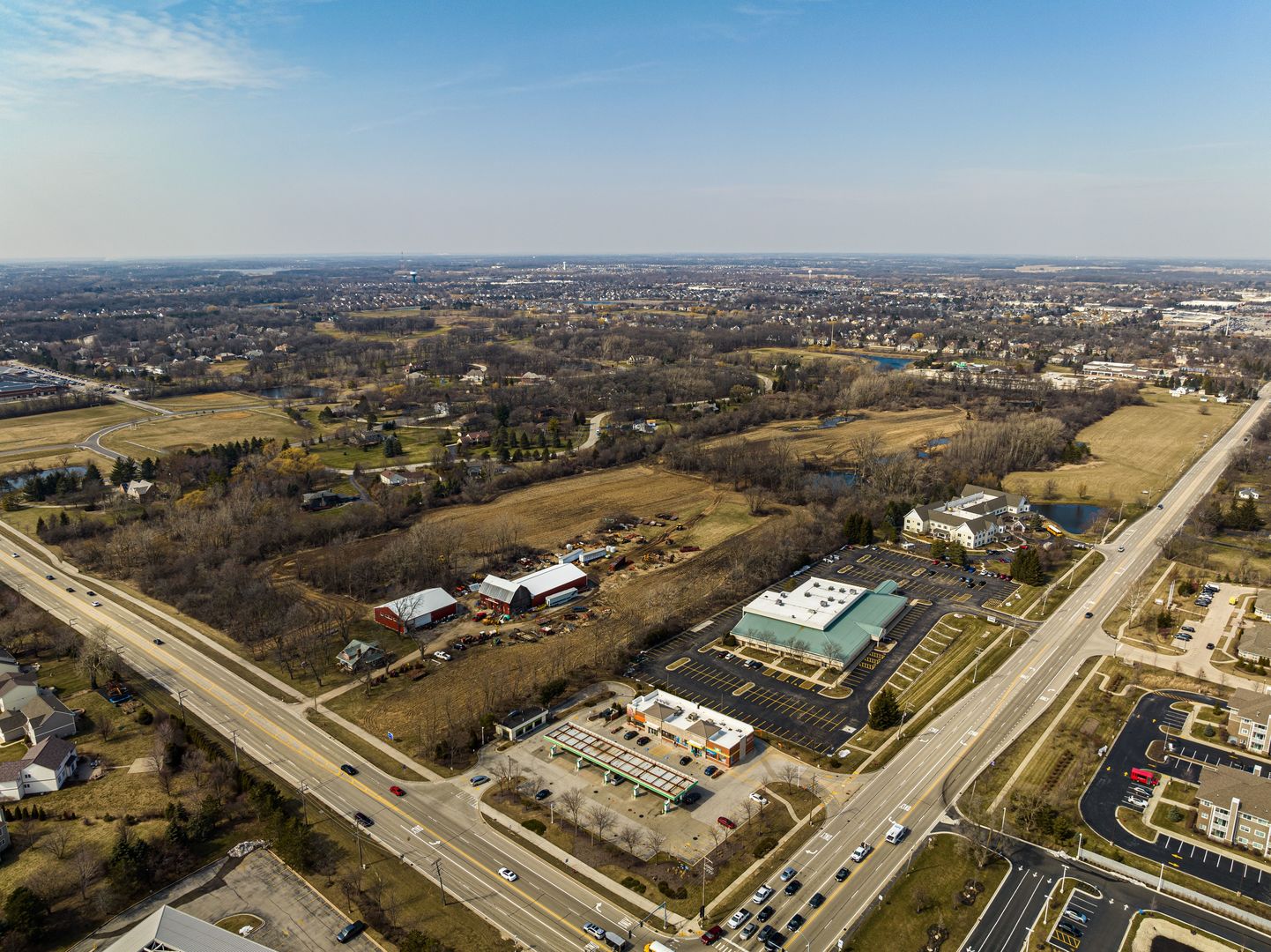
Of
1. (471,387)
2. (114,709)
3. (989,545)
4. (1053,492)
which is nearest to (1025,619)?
(989,545)

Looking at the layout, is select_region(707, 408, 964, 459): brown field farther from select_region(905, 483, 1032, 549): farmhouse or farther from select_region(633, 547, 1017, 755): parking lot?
select_region(633, 547, 1017, 755): parking lot

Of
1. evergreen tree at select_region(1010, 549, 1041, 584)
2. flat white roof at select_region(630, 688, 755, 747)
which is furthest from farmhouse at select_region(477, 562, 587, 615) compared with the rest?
evergreen tree at select_region(1010, 549, 1041, 584)

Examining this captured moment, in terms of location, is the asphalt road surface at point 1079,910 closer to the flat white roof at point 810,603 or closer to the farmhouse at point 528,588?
the flat white roof at point 810,603

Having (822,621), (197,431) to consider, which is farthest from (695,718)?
(197,431)

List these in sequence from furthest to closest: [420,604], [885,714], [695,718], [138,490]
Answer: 1. [138,490]
2. [420,604]
3. [695,718]
4. [885,714]

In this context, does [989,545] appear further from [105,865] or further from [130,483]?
[130,483]

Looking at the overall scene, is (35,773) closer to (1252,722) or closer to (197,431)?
(1252,722)

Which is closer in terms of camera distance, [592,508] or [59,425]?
[592,508]
